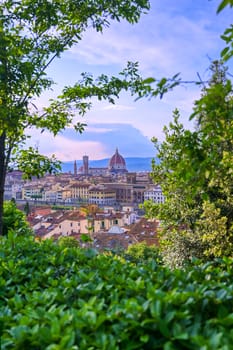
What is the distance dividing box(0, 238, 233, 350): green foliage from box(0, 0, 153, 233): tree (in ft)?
5.61

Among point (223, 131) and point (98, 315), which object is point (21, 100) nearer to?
point (223, 131)

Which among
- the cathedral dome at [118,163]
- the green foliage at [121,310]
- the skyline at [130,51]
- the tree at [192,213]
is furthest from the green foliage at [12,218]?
the cathedral dome at [118,163]

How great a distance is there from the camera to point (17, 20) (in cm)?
311

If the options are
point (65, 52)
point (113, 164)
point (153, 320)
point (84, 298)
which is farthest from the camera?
point (113, 164)

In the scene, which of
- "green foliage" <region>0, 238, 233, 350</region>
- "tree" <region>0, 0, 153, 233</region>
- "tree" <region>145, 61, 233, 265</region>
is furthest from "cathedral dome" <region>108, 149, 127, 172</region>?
"green foliage" <region>0, 238, 233, 350</region>

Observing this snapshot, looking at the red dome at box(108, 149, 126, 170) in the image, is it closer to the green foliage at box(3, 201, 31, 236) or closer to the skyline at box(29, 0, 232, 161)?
the green foliage at box(3, 201, 31, 236)

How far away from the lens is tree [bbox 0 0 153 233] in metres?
2.96

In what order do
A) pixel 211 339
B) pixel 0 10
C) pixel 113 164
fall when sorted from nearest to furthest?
1. pixel 211 339
2. pixel 0 10
3. pixel 113 164

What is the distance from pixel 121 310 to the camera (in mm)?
1056

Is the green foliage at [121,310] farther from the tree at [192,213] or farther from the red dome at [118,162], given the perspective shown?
the red dome at [118,162]

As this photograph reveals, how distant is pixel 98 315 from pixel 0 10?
270 cm

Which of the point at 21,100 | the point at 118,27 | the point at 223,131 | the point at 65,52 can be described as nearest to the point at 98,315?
the point at 223,131

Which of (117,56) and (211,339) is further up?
(117,56)

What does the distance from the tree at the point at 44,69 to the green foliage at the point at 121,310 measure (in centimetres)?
171
